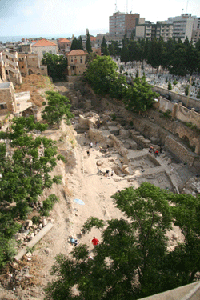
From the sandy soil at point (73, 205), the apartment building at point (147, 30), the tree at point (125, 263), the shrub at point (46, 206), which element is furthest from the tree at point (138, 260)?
the apartment building at point (147, 30)

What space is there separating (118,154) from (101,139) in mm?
4182

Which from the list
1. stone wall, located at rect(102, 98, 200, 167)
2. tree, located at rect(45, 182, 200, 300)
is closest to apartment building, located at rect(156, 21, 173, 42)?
stone wall, located at rect(102, 98, 200, 167)

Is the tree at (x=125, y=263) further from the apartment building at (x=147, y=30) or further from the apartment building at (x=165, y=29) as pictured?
the apartment building at (x=147, y=30)

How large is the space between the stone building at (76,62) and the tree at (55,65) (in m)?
1.49

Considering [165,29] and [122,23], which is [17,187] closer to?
[165,29]

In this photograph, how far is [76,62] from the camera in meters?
50.7

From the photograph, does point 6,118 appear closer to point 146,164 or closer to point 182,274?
point 146,164

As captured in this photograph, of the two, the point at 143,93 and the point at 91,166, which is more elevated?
the point at 143,93

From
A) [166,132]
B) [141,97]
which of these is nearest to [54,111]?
A: [141,97]

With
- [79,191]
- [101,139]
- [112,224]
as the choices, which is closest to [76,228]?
[79,191]

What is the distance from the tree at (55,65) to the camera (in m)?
50.4

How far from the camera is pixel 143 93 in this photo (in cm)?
3170

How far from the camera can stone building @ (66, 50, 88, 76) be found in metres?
50.4

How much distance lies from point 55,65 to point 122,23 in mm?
79286
